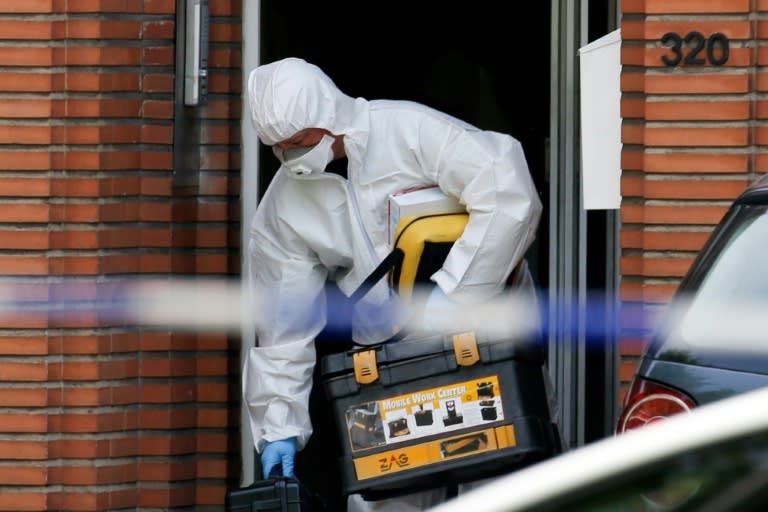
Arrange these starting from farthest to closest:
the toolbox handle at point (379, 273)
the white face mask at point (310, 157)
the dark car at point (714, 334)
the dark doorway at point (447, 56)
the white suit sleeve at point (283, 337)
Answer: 1. the dark doorway at point (447, 56)
2. the white suit sleeve at point (283, 337)
3. the white face mask at point (310, 157)
4. the toolbox handle at point (379, 273)
5. the dark car at point (714, 334)

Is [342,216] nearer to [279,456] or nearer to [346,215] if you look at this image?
[346,215]

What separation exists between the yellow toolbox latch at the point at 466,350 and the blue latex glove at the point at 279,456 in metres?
0.79

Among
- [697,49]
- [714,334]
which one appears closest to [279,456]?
[697,49]

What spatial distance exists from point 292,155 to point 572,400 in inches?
71.5

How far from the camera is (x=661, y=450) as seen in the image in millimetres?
1828

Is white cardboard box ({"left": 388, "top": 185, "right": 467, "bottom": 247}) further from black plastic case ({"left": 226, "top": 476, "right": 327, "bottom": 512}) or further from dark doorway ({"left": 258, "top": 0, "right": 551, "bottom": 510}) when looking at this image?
dark doorway ({"left": 258, "top": 0, "right": 551, "bottom": 510})

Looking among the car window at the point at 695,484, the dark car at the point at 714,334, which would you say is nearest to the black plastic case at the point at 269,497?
the dark car at the point at 714,334

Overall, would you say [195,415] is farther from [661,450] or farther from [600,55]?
[661,450]

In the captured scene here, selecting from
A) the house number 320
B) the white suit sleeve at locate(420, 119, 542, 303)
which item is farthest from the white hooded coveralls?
the house number 320

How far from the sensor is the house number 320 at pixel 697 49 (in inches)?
203

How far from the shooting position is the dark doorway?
7.01 metres

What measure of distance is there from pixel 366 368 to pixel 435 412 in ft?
0.75

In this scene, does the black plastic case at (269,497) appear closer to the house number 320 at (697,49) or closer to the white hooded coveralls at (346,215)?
the white hooded coveralls at (346,215)

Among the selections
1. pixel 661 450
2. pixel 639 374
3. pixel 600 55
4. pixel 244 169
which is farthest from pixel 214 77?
pixel 661 450
